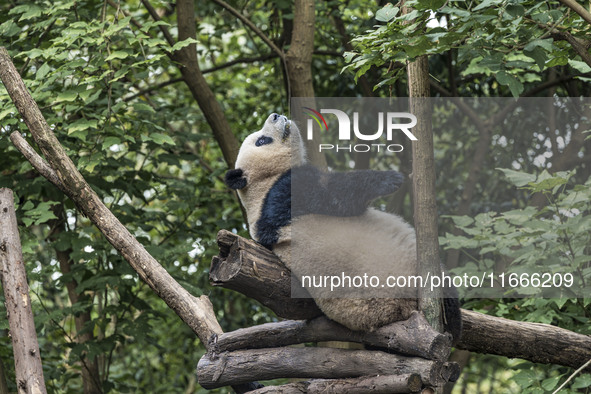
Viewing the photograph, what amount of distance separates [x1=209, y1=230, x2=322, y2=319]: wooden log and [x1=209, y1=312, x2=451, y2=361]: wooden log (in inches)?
6.0

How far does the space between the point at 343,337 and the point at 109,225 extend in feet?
3.80

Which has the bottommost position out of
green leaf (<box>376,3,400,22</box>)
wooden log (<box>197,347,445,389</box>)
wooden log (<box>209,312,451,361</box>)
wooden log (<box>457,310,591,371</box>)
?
wooden log (<box>457,310,591,371</box>)

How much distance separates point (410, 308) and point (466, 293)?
3.64 feet

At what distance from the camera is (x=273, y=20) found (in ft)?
16.3

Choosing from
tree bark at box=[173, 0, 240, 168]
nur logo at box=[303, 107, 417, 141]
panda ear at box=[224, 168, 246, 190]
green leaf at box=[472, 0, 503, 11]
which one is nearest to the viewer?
green leaf at box=[472, 0, 503, 11]

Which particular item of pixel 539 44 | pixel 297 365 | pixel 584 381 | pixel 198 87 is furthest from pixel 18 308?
pixel 584 381

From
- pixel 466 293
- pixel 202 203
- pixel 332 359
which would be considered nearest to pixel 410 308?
pixel 332 359

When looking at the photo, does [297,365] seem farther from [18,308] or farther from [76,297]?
[76,297]

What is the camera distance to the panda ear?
2.52m

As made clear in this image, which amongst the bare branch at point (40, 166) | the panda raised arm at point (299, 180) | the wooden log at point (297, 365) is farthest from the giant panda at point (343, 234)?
the bare branch at point (40, 166)

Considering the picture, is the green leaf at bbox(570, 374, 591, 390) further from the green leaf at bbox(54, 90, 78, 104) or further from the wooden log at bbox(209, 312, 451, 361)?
the green leaf at bbox(54, 90, 78, 104)

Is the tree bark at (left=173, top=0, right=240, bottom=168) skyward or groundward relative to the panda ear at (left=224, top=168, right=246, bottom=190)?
skyward

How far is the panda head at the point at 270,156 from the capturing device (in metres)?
2.54

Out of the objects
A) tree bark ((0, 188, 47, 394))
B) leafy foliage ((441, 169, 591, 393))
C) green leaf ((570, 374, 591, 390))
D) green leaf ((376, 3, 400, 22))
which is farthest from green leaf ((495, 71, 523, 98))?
tree bark ((0, 188, 47, 394))
